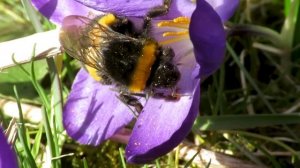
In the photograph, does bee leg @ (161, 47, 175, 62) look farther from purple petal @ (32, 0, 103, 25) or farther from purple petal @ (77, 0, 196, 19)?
purple petal @ (32, 0, 103, 25)

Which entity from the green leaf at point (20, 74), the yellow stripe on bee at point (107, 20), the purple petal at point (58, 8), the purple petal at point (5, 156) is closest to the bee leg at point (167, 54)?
the yellow stripe on bee at point (107, 20)

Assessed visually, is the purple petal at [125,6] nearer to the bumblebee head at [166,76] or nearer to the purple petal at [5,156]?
the bumblebee head at [166,76]

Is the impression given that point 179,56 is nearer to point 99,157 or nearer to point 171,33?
point 171,33

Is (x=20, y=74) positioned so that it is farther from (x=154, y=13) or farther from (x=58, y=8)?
(x=154, y=13)

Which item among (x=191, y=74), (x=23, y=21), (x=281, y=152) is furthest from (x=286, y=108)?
(x=23, y=21)

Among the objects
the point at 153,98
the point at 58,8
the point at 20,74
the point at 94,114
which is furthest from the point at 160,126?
the point at 20,74

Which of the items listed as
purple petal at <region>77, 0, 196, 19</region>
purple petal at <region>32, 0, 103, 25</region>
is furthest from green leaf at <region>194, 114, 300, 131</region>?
purple petal at <region>32, 0, 103, 25</region>

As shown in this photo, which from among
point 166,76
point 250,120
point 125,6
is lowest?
point 250,120
